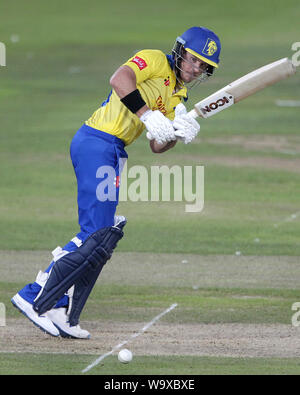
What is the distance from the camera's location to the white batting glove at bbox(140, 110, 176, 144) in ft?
24.6

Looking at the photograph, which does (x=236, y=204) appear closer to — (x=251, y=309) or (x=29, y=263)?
(x=29, y=263)

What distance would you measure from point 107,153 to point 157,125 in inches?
16.9

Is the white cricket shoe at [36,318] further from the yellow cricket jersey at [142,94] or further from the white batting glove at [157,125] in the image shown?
the white batting glove at [157,125]

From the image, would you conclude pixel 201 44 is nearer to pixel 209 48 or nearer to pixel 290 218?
pixel 209 48

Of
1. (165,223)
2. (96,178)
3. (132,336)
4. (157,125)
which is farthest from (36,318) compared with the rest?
(165,223)

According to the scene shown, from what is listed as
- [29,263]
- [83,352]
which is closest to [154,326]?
[83,352]

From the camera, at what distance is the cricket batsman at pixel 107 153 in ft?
24.8

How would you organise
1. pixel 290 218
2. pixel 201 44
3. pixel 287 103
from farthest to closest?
1. pixel 287 103
2. pixel 290 218
3. pixel 201 44

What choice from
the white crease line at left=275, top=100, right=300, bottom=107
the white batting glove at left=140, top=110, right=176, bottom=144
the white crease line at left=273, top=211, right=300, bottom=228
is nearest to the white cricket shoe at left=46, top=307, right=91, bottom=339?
the white batting glove at left=140, top=110, right=176, bottom=144

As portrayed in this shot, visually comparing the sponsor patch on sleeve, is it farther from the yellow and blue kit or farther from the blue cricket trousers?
the blue cricket trousers

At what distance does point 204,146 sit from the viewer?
722 inches

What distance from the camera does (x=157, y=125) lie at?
7.50 metres

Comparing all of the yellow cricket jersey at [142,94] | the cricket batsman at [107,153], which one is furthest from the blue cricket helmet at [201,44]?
the yellow cricket jersey at [142,94]

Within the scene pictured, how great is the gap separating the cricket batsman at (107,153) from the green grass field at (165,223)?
0.30 metres
